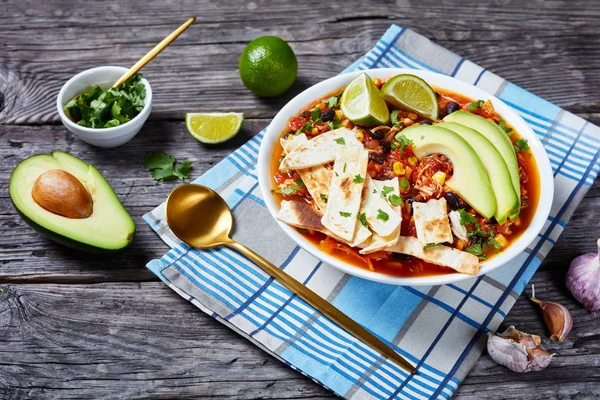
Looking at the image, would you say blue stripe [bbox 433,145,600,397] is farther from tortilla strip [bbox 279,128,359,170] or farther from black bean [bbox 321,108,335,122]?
black bean [bbox 321,108,335,122]

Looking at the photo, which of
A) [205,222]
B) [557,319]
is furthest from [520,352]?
[205,222]

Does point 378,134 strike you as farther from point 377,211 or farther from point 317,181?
point 377,211

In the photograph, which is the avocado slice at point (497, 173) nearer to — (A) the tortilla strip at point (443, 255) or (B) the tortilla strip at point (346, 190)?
(A) the tortilla strip at point (443, 255)

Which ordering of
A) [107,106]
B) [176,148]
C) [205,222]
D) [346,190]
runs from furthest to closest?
[176,148] → [107,106] → [205,222] → [346,190]

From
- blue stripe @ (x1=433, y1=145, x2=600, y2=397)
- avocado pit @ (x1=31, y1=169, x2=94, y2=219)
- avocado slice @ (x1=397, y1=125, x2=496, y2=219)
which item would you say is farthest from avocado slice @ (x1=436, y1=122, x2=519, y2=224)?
avocado pit @ (x1=31, y1=169, x2=94, y2=219)

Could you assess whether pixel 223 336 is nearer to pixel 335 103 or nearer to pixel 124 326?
pixel 124 326

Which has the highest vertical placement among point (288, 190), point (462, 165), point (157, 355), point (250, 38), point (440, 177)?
point (462, 165)

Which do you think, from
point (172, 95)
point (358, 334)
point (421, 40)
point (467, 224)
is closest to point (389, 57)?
point (421, 40)

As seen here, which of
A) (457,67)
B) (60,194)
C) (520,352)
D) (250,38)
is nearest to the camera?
(520,352)

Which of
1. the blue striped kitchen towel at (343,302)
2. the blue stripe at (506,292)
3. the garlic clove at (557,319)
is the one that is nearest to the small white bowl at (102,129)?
the blue striped kitchen towel at (343,302)
